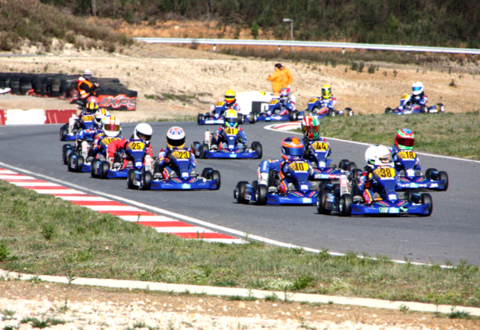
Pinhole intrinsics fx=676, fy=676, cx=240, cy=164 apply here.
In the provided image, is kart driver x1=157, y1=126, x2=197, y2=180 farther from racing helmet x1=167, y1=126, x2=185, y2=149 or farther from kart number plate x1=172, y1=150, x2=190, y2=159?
kart number plate x1=172, y1=150, x2=190, y2=159

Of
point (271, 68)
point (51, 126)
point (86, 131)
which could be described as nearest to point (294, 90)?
point (271, 68)

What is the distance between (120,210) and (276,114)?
17.9m

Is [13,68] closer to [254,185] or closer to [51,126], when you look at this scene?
[51,126]

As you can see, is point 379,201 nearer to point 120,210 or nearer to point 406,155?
point 406,155

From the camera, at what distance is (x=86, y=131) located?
17391mm

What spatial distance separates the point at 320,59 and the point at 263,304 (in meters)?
44.8

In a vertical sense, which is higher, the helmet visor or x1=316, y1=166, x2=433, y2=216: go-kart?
the helmet visor

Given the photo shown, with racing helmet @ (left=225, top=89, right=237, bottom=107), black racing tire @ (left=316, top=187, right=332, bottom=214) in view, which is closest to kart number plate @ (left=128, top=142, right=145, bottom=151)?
black racing tire @ (left=316, top=187, right=332, bottom=214)

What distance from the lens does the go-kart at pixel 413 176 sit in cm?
1281

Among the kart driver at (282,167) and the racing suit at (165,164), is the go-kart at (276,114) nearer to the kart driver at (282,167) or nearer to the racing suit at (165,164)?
the racing suit at (165,164)

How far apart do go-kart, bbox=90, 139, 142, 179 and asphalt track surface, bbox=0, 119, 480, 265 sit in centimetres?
20

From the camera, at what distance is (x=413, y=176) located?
13.1 metres

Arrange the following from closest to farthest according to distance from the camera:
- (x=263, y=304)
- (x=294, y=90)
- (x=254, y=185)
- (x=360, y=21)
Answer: (x=263, y=304) → (x=254, y=185) → (x=294, y=90) → (x=360, y=21)

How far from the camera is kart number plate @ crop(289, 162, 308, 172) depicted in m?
11.3
